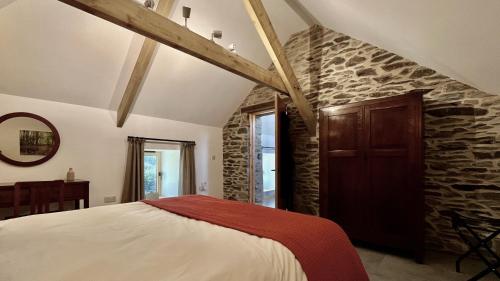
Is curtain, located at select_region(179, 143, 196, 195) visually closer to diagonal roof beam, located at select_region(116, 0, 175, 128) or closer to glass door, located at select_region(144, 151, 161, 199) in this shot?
glass door, located at select_region(144, 151, 161, 199)

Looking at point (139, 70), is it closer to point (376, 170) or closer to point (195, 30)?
point (195, 30)

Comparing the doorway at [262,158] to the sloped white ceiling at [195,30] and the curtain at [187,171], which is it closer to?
the sloped white ceiling at [195,30]

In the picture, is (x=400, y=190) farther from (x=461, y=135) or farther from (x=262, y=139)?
Result: (x=262, y=139)

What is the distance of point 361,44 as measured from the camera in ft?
11.7

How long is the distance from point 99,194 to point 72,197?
58 cm

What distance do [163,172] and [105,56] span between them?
2.53 m

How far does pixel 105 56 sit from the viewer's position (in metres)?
3.20

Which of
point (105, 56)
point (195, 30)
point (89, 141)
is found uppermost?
point (195, 30)

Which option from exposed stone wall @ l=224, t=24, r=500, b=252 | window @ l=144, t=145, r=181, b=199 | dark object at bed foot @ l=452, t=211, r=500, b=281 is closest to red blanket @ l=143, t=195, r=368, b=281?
dark object at bed foot @ l=452, t=211, r=500, b=281

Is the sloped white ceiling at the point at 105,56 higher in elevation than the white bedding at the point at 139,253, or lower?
higher

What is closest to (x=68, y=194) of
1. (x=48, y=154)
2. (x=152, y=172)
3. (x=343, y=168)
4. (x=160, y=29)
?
(x=48, y=154)

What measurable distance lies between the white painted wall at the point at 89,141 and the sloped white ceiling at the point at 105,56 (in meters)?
0.15

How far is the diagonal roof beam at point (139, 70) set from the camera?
112 inches

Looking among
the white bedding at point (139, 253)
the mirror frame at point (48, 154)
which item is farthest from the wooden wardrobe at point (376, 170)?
the mirror frame at point (48, 154)
